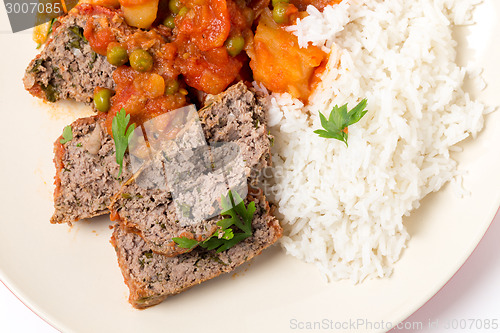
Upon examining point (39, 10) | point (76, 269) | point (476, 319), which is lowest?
point (476, 319)

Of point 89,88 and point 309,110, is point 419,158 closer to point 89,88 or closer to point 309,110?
point 309,110

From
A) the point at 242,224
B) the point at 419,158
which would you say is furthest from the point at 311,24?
the point at 242,224

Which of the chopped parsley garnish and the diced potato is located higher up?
the diced potato

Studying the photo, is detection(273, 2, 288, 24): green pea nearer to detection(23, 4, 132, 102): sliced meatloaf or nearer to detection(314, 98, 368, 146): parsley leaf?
detection(314, 98, 368, 146): parsley leaf

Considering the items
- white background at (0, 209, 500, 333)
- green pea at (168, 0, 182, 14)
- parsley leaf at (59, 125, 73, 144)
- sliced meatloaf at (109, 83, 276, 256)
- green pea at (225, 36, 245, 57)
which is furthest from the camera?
white background at (0, 209, 500, 333)

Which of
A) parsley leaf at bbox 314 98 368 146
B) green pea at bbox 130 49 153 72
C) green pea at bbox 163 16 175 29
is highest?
green pea at bbox 163 16 175 29

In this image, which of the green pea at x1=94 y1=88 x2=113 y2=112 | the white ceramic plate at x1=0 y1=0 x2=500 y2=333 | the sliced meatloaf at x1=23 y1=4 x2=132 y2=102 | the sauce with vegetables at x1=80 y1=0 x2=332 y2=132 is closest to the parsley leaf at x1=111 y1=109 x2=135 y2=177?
the sauce with vegetables at x1=80 y1=0 x2=332 y2=132

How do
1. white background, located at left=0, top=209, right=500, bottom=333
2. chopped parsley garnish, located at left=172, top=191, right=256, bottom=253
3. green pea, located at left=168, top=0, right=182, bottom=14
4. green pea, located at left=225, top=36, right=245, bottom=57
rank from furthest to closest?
white background, located at left=0, top=209, right=500, bottom=333, green pea, located at left=168, top=0, right=182, bottom=14, green pea, located at left=225, top=36, right=245, bottom=57, chopped parsley garnish, located at left=172, top=191, right=256, bottom=253
